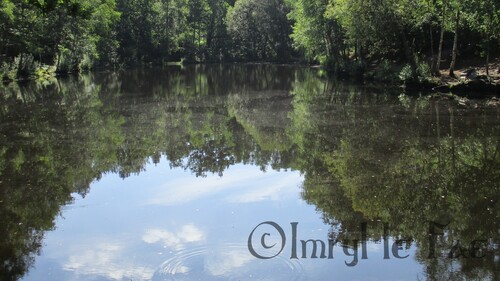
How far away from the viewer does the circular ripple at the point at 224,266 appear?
26.1ft

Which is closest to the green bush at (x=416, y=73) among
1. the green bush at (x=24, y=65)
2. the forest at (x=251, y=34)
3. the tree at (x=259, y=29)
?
the forest at (x=251, y=34)

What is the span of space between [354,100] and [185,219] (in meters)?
20.2

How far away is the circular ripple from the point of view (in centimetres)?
797

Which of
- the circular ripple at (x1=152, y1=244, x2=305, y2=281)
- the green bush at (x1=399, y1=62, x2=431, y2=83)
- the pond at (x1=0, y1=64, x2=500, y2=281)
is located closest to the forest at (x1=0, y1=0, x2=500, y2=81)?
the green bush at (x1=399, y1=62, x2=431, y2=83)

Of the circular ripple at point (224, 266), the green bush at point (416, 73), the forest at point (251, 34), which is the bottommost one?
the circular ripple at point (224, 266)

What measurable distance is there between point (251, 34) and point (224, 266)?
80749 millimetres

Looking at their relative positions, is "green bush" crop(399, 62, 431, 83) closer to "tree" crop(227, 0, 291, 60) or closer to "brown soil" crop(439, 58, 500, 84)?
"brown soil" crop(439, 58, 500, 84)

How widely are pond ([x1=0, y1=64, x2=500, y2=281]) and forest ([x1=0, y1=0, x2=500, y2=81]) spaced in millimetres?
5094

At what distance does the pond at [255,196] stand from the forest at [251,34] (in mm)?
5094

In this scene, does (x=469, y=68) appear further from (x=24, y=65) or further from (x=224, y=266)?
(x=24, y=65)

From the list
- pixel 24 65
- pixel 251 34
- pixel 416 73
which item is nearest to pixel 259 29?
pixel 251 34

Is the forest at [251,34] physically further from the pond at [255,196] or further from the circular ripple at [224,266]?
the circular ripple at [224,266]

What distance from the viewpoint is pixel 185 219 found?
10.8 meters

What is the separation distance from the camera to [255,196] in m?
12.4
